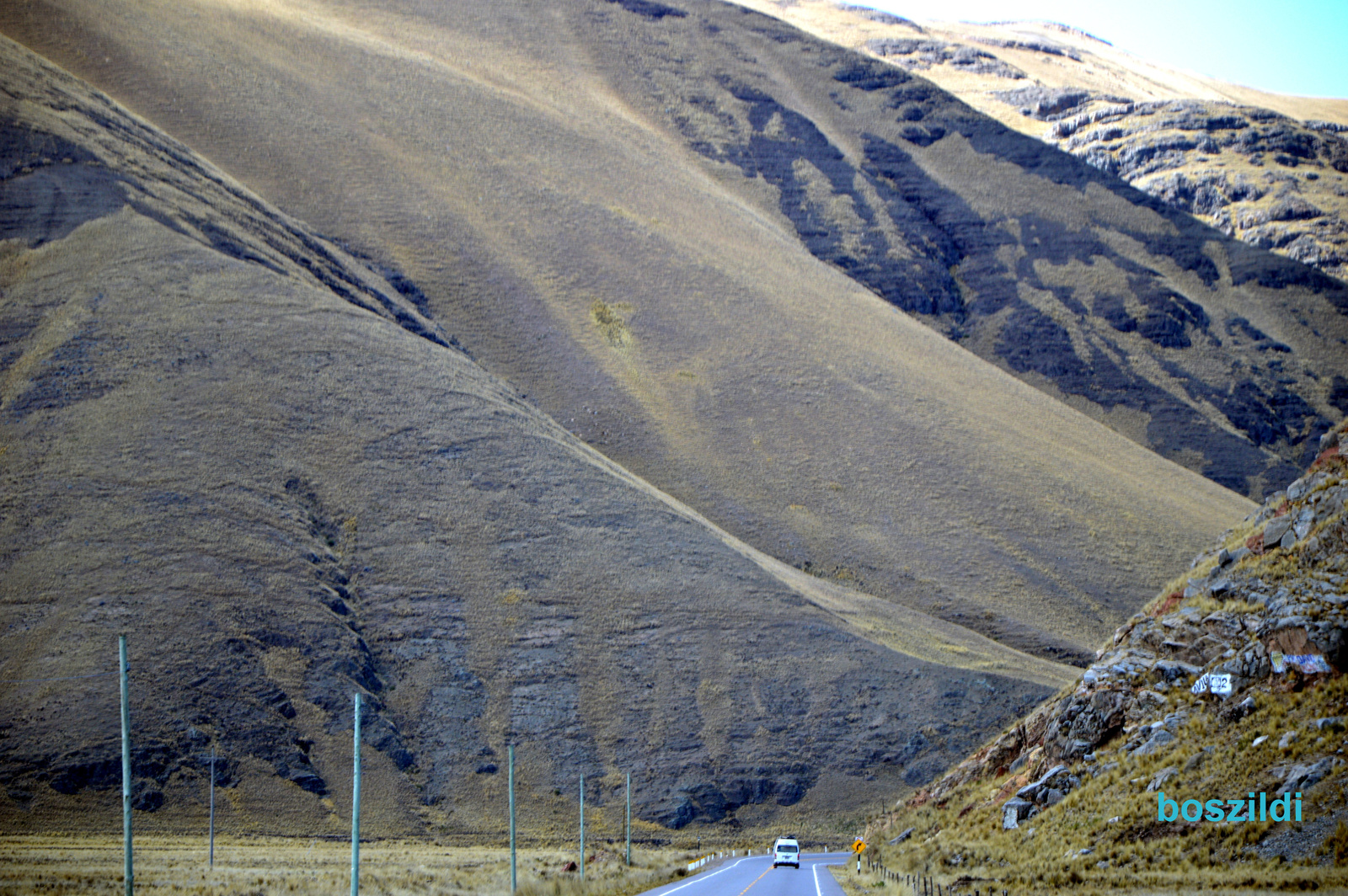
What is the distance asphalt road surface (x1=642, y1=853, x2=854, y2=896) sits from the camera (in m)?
22.5

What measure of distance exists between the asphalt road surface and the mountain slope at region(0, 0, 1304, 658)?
95.0ft

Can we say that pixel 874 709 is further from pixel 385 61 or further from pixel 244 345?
pixel 385 61

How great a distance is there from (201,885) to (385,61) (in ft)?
287

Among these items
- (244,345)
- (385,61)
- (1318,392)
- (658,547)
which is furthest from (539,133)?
(1318,392)

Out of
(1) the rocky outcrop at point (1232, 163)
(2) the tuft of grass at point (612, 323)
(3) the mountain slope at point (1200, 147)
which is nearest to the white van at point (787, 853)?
(2) the tuft of grass at point (612, 323)

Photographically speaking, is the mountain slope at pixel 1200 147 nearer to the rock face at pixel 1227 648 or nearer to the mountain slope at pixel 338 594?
the mountain slope at pixel 338 594

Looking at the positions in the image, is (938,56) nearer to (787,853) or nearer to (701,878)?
(787,853)

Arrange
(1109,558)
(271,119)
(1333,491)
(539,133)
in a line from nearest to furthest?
(1333,491)
(1109,558)
(271,119)
(539,133)

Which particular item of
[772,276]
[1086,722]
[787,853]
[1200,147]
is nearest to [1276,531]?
[1086,722]

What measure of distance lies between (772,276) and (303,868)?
6568cm

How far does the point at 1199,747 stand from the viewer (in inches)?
801

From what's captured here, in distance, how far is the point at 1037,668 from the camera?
2071 inches

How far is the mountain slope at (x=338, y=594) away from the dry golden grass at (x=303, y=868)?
272 cm

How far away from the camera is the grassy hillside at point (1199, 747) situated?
16.8 m
